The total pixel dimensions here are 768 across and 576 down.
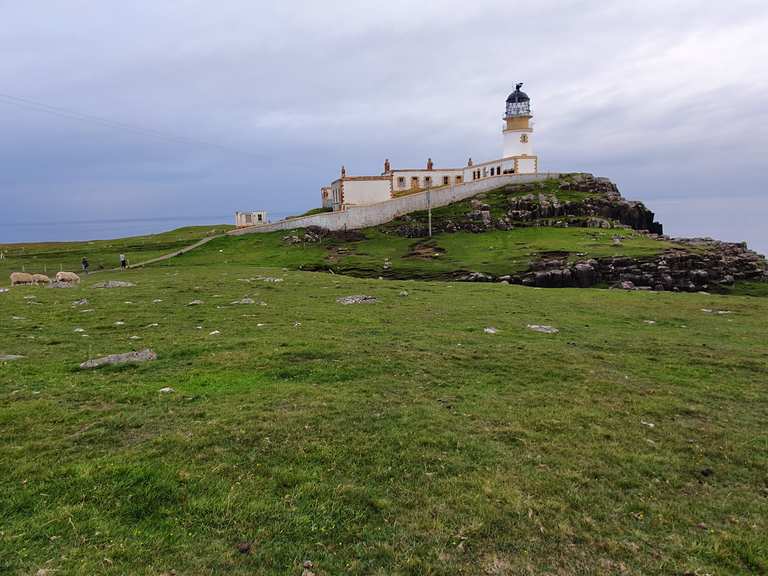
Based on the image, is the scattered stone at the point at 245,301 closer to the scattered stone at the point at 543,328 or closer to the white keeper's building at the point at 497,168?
the scattered stone at the point at 543,328

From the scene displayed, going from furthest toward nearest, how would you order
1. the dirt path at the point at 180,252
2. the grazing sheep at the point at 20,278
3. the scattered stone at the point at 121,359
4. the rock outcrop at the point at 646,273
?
the dirt path at the point at 180,252 < the rock outcrop at the point at 646,273 < the grazing sheep at the point at 20,278 < the scattered stone at the point at 121,359

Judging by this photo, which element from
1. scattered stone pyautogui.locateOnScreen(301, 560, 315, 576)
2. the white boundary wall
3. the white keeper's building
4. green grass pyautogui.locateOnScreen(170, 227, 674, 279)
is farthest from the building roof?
scattered stone pyautogui.locateOnScreen(301, 560, 315, 576)

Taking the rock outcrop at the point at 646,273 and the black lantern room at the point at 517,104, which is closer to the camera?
the rock outcrop at the point at 646,273

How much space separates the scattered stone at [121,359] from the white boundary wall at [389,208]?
63.5m

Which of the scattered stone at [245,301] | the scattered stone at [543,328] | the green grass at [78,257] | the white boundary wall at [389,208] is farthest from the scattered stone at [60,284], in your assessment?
the white boundary wall at [389,208]

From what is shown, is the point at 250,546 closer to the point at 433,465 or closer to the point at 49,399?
the point at 433,465

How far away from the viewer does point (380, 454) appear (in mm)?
9609

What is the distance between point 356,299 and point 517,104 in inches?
3448

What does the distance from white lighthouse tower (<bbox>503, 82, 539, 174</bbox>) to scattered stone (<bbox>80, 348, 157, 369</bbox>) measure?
307 feet

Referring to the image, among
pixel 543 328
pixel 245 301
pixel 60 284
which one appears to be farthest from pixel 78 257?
pixel 543 328

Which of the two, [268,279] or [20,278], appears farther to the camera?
[268,279]

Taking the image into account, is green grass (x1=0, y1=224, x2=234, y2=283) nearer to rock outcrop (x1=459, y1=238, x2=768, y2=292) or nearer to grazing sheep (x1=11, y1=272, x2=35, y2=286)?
grazing sheep (x1=11, y1=272, x2=35, y2=286)

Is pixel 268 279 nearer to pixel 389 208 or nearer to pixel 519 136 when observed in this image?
pixel 389 208

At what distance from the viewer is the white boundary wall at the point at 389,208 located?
7869cm
